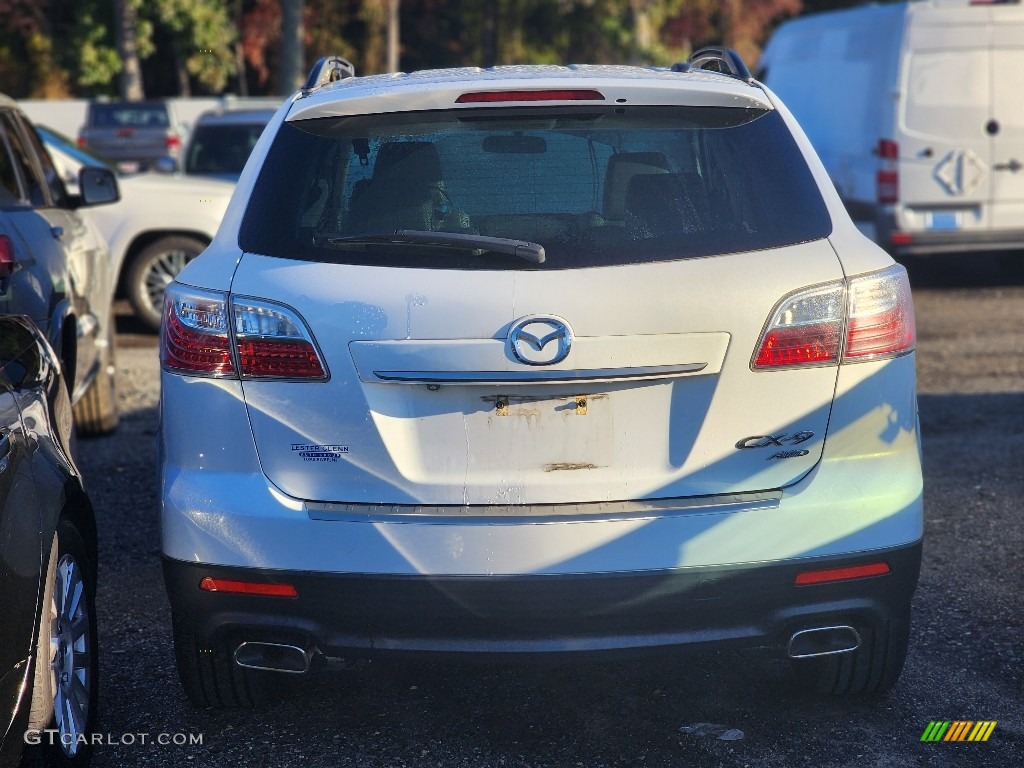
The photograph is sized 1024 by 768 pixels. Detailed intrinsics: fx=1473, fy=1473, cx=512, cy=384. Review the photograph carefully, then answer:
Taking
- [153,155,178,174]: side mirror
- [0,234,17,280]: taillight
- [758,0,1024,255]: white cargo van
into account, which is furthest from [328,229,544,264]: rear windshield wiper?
[153,155,178,174]: side mirror

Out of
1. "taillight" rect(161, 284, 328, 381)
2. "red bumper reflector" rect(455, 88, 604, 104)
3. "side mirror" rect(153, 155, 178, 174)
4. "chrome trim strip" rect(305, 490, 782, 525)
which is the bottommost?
"side mirror" rect(153, 155, 178, 174)

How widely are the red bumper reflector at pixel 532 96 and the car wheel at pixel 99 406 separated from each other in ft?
14.4

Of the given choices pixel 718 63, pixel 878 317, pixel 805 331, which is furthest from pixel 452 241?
pixel 718 63

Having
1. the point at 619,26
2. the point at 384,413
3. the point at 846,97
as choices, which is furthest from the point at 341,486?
the point at 619,26

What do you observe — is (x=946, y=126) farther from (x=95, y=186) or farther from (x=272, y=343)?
(x=272, y=343)

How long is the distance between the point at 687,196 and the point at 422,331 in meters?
0.77

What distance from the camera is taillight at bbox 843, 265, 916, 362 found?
139 inches

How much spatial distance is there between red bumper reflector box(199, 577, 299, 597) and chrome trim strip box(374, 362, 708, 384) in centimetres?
55

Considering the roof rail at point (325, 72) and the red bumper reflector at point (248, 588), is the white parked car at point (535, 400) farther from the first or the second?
the roof rail at point (325, 72)

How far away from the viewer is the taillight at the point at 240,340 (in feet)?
11.3

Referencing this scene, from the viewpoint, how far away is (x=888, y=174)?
→ 41.9 ft

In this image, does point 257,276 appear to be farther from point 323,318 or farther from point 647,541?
point 647,541

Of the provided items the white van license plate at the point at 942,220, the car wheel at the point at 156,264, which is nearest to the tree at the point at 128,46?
the car wheel at the point at 156,264

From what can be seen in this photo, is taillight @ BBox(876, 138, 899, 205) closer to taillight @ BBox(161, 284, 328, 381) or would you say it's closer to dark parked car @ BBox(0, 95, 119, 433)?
dark parked car @ BBox(0, 95, 119, 433)
